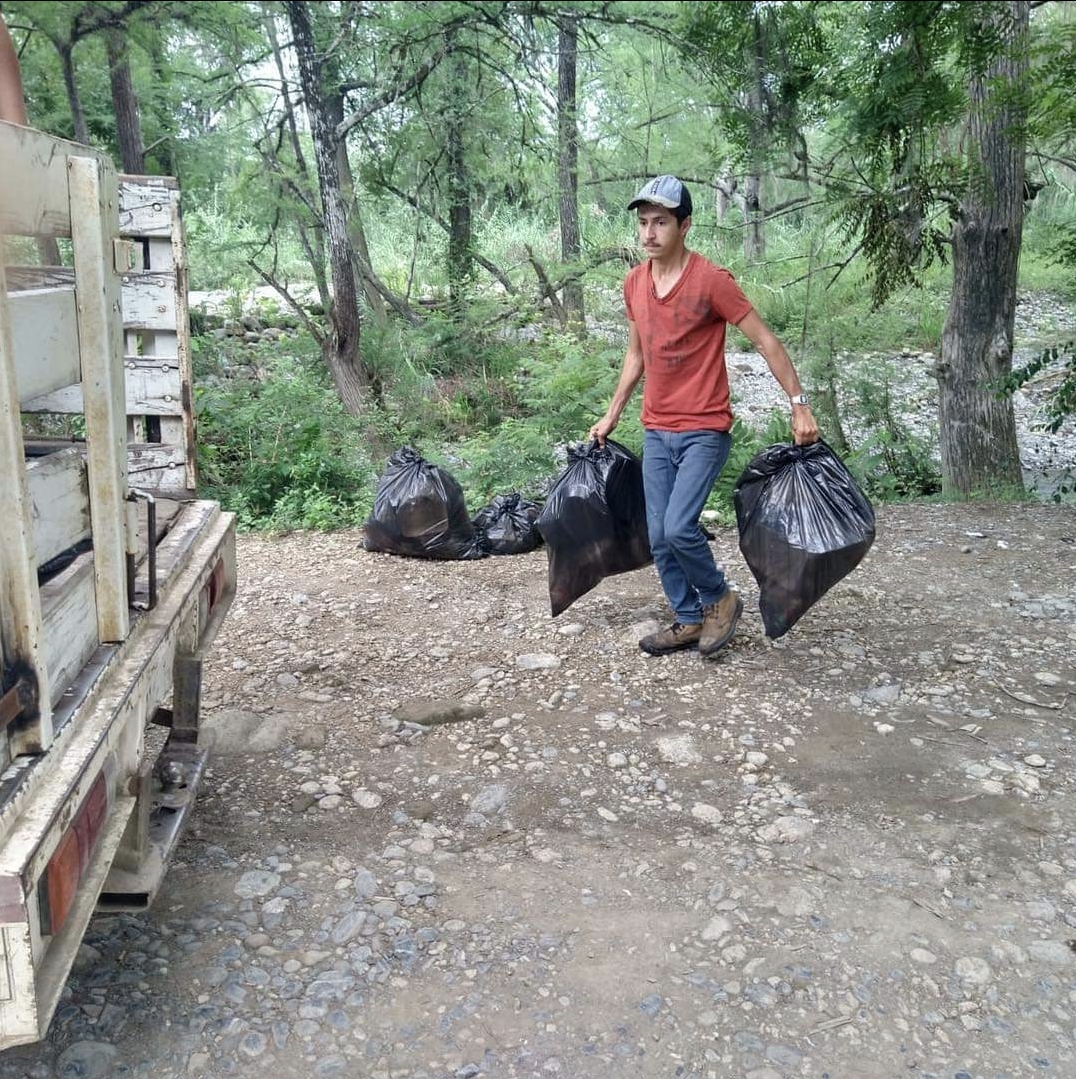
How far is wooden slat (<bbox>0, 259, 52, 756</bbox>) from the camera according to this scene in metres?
1.52

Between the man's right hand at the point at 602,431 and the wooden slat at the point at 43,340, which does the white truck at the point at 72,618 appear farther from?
the man's right hand at the point at 602,431

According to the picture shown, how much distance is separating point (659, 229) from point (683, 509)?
1024mm

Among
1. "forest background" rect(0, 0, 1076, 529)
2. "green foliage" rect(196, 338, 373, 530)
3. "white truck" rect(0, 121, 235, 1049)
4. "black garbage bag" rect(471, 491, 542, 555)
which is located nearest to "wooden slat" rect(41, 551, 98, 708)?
"white truck" rect(0, 121, 235, 1049)

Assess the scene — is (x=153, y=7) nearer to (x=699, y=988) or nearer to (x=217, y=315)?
(x=699, y=988)

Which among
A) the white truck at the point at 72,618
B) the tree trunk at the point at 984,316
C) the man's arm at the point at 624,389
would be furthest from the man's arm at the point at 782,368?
the tree trunk at the point at 984,316

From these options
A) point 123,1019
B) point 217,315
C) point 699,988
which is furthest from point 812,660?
point 217,315

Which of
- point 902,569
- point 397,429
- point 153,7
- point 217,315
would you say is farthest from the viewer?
point 217,315

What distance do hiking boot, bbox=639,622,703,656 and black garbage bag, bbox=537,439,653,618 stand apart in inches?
12.9

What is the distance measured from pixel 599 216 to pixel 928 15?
9.75m

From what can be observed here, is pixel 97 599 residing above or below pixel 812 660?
above

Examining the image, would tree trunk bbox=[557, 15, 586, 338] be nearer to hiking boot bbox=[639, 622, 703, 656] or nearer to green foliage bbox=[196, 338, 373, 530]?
green foliage bbox=[196, 338, 373, 530]

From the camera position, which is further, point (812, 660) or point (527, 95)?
point (527, 95)

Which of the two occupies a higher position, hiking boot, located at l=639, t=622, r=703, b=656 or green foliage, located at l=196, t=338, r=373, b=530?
green foliage, located at l=196, t=338, r=373, b=530

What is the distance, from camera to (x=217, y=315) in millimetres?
10805
